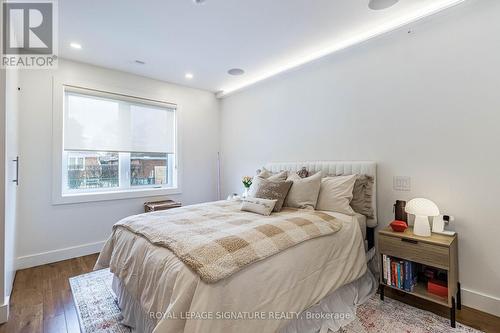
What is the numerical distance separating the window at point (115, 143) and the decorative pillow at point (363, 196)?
301 cm

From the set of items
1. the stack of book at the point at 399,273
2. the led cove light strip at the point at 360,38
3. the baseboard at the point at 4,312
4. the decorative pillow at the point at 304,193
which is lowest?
the baseboard at the point at 4,312

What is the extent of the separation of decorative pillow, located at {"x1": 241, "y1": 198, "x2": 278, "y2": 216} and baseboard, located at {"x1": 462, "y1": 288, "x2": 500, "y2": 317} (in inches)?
71.2

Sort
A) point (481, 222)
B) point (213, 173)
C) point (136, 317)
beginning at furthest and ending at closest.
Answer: point (213, 173)
point (481, 222)
point (136, 317)

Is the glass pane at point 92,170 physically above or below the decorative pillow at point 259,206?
above

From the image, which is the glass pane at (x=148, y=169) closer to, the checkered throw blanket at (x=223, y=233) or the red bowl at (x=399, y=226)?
the checkered throw blanket at (x=223, y=233)

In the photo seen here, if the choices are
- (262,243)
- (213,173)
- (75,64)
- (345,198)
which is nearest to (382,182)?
(345,198)

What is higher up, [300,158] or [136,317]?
[300,158]

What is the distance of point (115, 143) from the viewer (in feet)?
11.7

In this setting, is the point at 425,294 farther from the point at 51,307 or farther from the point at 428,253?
the point at 51,307

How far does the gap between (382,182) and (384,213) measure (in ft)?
1.09

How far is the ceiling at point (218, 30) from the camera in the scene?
2.13m

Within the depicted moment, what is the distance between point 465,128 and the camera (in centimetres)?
203

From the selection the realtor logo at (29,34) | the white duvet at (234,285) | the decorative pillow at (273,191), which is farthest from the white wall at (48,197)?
the decorative pillow at (273,191)

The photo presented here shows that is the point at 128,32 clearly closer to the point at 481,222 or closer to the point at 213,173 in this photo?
the point at 213,173
